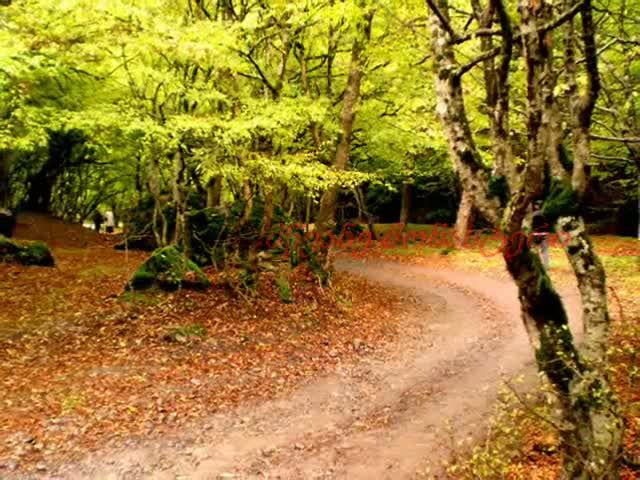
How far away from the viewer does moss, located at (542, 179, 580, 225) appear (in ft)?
14.6

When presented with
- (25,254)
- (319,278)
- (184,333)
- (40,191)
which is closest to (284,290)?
(319,278)

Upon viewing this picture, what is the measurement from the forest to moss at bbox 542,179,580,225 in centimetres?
2

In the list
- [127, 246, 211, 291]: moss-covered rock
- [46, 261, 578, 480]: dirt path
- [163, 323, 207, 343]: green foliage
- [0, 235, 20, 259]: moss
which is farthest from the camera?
[0, 235, 20, 259]: moss

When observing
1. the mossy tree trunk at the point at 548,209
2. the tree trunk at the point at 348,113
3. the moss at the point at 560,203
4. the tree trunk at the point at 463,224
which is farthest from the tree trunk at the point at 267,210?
the tree trunk at the point at 463,224

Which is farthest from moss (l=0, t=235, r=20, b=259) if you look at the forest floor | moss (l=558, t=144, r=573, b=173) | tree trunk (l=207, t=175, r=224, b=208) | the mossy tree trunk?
moss (l=558, t=144, r=573, b=173)

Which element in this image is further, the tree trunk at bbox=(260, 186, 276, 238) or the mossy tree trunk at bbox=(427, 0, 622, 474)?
the tree trunk at bbox=(260, 186, 276, 238)

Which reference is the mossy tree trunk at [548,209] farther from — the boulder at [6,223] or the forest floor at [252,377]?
the boulder at [6,223]

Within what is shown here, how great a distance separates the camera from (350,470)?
5770 millimetres

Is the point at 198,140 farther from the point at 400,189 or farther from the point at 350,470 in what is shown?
the point at 400,189

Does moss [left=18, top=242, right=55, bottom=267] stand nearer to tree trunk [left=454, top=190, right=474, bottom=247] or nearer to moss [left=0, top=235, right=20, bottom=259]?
moss [left=0, top=235, right=20, bottom=259]

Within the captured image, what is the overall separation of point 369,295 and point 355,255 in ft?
29.5

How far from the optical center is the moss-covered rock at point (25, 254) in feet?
45.4

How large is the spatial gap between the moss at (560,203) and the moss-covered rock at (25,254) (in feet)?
48.8

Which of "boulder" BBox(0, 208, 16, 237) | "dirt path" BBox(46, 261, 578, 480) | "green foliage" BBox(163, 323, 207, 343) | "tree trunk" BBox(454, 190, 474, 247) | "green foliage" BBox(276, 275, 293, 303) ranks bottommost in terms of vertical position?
"dirt path" BBox(46, 261, 578, 480)
